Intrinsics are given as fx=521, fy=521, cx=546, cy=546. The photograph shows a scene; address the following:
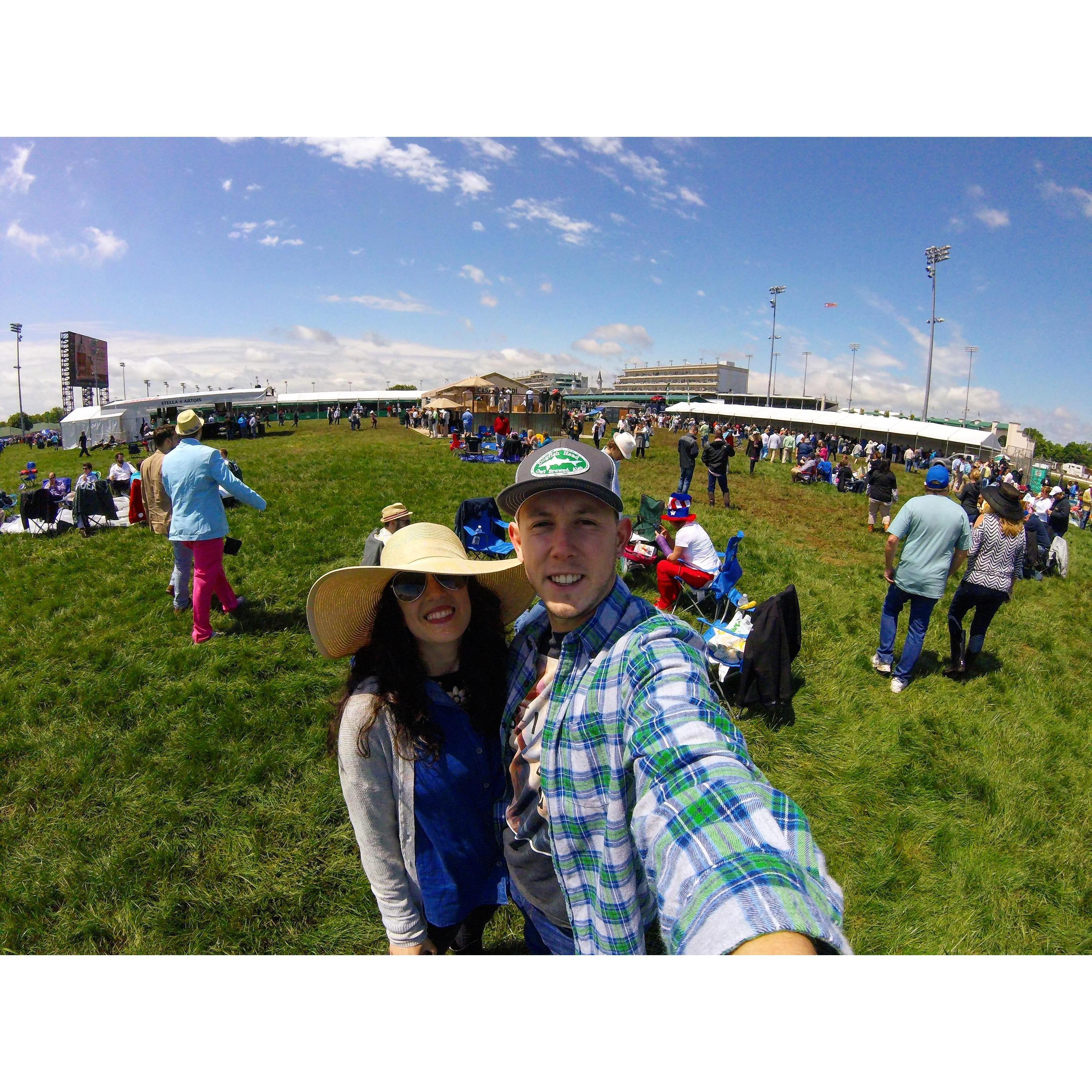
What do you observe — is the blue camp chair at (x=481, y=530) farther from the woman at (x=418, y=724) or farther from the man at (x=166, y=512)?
the woman at (x=418, y=724)

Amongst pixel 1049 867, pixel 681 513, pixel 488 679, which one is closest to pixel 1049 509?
pixel 681 513

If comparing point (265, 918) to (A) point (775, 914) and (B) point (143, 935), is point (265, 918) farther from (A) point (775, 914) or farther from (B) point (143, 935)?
(A) point (775, 914)

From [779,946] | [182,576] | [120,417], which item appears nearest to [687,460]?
[182,576]

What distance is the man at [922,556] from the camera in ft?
16.0

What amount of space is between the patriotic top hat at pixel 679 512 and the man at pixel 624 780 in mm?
5369

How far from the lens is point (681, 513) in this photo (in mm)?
6617

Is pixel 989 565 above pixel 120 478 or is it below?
below

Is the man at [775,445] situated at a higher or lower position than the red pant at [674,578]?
higher

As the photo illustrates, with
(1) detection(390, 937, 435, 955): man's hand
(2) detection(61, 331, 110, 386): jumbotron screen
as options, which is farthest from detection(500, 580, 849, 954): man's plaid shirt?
(2) detection(61, 331, 110, 386): jumbotron screen

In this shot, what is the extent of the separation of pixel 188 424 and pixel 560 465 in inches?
208

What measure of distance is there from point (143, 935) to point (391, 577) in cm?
250

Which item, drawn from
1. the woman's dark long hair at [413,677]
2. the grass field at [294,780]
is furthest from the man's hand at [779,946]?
the grass field at [294,780]

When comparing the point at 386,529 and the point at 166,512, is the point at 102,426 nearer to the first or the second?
the point at 166,512

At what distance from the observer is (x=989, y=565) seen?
16.9 feet
